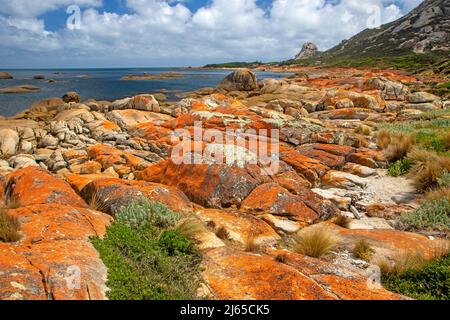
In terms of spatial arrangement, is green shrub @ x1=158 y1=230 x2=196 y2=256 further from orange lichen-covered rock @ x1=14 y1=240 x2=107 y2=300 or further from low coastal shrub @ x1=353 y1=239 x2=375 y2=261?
low coastal shrub @ x1=353 y1=239 x2=375 y2=261

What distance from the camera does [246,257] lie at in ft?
18.6

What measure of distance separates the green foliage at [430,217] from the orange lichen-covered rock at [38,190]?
8811 millimetres

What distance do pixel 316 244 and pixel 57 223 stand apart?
5.28 metres

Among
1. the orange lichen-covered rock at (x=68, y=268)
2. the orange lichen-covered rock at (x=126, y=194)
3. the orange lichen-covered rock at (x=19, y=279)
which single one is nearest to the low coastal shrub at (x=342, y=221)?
the orange lichen-covered rock at (x=126, y=194)

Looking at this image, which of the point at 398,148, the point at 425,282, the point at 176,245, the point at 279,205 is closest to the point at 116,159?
the point at 279,205

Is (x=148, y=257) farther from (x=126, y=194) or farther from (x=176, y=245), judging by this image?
(x=126, y=194)

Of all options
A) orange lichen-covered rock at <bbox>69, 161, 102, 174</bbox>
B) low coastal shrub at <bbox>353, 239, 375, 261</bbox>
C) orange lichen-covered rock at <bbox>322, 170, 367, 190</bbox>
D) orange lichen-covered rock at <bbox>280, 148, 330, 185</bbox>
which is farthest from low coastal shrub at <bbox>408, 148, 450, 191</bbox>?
orange lichen-covered rock at <bbox>69, 161, 102, 174</bbox>

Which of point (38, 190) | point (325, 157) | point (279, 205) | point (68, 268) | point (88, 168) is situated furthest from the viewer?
point (88, 168)

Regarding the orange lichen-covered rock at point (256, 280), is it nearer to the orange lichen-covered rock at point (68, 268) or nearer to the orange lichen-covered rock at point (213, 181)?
the orange lichen-covered rock at point (68, 268)

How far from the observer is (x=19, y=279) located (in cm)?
395

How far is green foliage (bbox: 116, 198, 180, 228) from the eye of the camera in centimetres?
682

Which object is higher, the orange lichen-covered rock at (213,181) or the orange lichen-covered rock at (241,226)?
the orange lichen-covered rock at (213,181)

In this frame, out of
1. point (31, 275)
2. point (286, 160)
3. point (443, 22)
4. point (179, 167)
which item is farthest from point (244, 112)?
point (443, 22)

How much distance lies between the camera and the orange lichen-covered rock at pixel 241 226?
714cm
